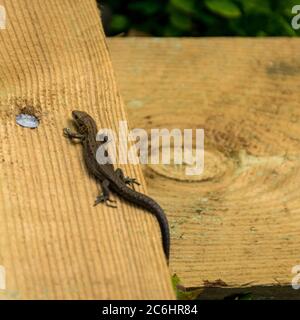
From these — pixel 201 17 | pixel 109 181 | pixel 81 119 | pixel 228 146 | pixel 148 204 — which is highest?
pixel 201 17

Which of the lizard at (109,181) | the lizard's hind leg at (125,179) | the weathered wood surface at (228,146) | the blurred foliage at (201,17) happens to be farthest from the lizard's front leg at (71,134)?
the blurred foliage at (201,17)

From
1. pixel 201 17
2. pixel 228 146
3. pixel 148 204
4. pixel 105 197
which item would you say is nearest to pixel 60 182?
pixel 105 197

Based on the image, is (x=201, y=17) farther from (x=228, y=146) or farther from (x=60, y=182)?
(x=60, y=182)

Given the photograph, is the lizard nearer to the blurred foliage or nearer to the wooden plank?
the wooden plank

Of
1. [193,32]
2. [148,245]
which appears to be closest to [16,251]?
[148,245]

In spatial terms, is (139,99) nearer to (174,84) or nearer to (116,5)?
(174,84)

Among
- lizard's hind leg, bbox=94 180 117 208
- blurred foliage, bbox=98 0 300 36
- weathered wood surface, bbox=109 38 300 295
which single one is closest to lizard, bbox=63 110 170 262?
lizard's hind leg, bbox=94 180 117 208
